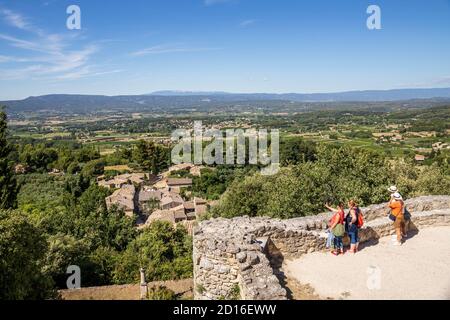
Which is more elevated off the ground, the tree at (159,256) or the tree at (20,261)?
the tree at (20,261)

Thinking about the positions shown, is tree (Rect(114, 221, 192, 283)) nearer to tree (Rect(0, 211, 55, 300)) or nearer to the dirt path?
tree (Rect(0, 211, 55, 300))

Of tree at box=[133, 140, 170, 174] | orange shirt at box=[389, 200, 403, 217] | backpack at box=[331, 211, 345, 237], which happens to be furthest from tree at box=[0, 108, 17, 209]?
tree at box=[133, 140, 170, 174]

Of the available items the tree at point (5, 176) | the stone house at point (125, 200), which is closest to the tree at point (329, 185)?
the tree at point (5, 176)

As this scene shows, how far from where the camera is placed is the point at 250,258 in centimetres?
772

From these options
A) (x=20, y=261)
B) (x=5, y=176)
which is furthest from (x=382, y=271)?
(x=5, y=176)

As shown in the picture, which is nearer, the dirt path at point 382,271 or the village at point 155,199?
the dirt path at point 382,271

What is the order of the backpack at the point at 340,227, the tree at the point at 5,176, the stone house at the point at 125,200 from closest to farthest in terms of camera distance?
the backpack at the point at 340,227 → the tree at the point at 5,176 → the stone house at the point at 125,200

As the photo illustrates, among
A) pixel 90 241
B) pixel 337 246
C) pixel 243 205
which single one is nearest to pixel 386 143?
pixel 243 205

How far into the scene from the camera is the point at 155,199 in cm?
5041

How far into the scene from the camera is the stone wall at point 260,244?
7551 millimetres

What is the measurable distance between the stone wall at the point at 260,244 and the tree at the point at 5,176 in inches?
912

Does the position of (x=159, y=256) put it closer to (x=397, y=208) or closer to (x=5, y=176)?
(x=397, y=208)

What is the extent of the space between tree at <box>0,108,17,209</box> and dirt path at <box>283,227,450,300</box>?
25375mm

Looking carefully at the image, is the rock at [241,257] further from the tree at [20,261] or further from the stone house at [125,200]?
the stone house at [125,200]
